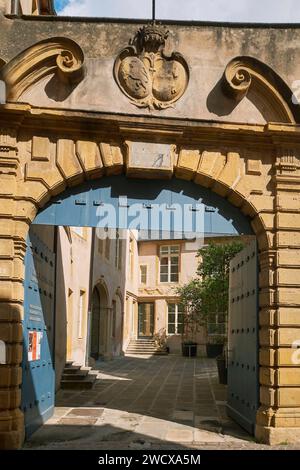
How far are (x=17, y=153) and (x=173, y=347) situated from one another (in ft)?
74.7

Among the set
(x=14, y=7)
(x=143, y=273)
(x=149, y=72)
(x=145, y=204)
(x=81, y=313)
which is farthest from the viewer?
(x=143, y=273)

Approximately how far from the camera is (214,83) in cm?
773

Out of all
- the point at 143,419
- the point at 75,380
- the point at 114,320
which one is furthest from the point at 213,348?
the point at 143,419

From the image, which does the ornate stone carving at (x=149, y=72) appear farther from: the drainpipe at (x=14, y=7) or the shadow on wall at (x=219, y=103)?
the drainpipe at (x=14, y=7)

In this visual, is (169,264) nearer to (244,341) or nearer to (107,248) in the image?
(107,248)

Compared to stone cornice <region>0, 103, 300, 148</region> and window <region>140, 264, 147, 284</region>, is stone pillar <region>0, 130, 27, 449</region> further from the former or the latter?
window <region>140, 264, 147, 284</region>

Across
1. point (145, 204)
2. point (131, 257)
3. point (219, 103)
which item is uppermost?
point (219, 103)

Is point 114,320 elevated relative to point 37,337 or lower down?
lower down

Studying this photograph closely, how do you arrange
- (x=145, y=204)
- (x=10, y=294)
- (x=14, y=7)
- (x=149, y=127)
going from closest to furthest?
(x=10, y=294)
(x=149, y=127)
(x=145, y=204)
(x=14, y=7)

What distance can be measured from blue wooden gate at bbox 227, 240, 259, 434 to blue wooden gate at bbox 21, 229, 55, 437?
2.91 meters

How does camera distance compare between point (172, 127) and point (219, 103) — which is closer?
point (172, 127)

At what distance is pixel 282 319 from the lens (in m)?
7.21

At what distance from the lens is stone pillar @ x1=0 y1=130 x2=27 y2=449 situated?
22.2 ft

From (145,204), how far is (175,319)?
879 inches
